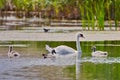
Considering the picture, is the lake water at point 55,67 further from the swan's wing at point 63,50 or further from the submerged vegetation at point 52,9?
the submerged vegetation at point 52,9

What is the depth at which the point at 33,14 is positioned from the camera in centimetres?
6731

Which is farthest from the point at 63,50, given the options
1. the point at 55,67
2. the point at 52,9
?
the point at 52,9

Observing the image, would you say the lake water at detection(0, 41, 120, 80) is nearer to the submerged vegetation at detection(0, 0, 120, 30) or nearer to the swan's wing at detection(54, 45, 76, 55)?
the swan's wing at detection(54, 45, 76, 55)

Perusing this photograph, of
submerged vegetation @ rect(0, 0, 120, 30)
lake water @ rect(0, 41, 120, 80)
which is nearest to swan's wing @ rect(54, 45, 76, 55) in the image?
lake water @ rect(0, 41, 120, 80)

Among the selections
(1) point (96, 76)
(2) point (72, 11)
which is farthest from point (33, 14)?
(1) point (96, 76)

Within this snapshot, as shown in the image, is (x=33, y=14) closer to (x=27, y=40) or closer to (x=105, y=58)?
(x=27, y=40)

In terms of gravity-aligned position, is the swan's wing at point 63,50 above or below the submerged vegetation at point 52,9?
above

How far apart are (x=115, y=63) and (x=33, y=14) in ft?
168

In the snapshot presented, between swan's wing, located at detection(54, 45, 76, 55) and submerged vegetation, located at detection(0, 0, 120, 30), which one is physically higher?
swan's wing, located at detection(54, 45, 76, 55)

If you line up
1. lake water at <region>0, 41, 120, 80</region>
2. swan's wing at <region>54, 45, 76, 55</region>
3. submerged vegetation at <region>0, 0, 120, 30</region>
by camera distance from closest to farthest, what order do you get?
lake water at <region>0, 41, 120, 80</region>, swan's wing at <region>54, 45, 76, 55</region>, submerged vegetation at <region>0, 0, 120, 30</region>

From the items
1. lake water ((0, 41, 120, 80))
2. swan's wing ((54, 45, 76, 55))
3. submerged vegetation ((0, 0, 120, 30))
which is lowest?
submerged vegetation ((0, 0, 120, 30))

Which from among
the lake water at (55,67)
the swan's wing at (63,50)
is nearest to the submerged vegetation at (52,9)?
the swan's wing at (63,50)

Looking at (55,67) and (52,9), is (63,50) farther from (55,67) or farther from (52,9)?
(52,9)

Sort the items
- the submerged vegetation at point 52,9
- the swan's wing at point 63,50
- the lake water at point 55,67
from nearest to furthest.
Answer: the lake water at point 55,67
the swan's wing at point 63,50
the submerged vegetation at point 52,9
